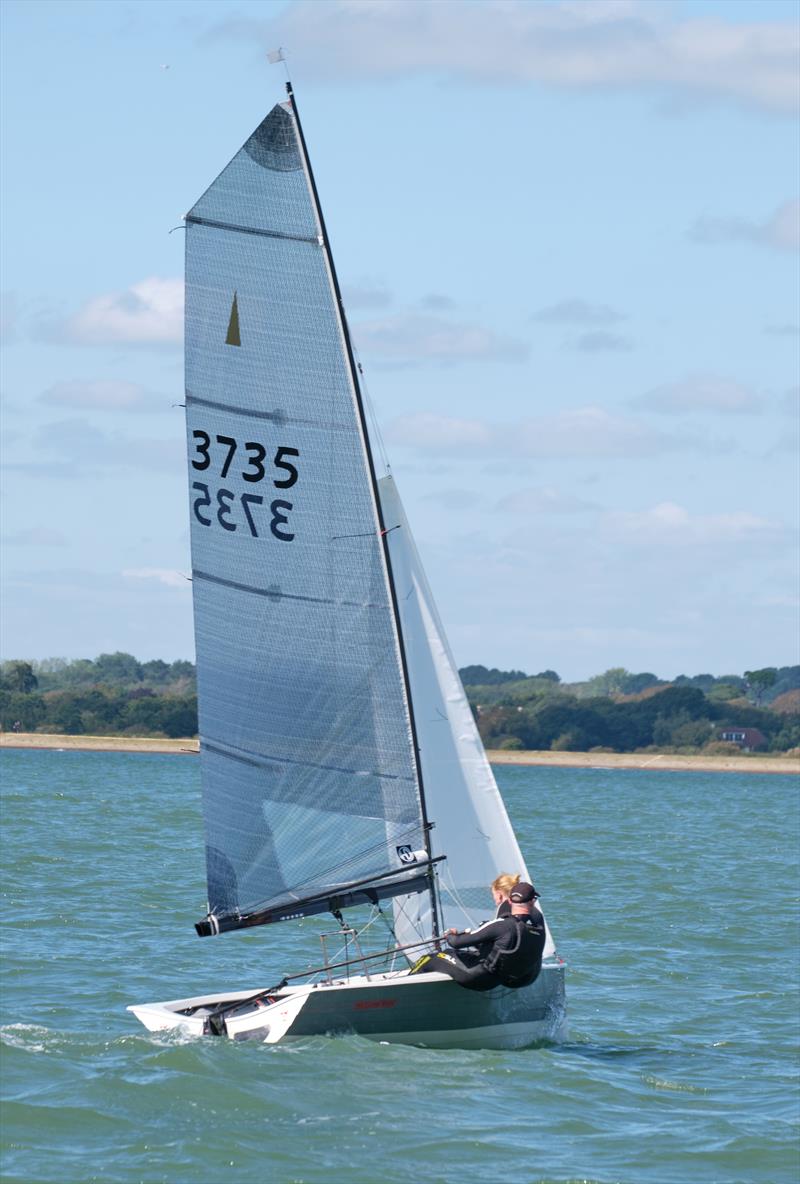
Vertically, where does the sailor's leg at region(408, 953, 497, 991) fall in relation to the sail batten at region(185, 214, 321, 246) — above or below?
below

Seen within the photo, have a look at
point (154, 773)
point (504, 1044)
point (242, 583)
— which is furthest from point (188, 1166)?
point (154, 773)

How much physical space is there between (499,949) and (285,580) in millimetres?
3491

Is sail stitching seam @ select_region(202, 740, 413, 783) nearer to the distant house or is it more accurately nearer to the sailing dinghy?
the sailing dinghy

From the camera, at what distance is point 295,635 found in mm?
16734

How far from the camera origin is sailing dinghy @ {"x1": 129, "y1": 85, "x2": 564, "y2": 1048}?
16.3 m

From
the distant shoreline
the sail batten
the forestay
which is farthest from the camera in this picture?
the distant shoreline

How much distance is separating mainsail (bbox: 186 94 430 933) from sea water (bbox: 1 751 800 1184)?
144 cm

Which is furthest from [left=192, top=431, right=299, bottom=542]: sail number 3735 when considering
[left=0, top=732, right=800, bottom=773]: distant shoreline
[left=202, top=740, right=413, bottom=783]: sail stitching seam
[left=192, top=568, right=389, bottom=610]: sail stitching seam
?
[left=0, top=732, right=800, bottom=773]: distant shoreline

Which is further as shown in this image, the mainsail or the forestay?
the forestay

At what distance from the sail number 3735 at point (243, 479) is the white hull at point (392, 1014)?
147 inches

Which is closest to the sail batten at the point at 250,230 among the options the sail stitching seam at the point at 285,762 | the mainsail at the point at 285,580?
the mainsail at the point at 285,580

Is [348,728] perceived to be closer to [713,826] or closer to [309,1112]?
[309,1112]

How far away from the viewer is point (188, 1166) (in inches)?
514

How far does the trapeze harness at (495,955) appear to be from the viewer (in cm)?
1578
